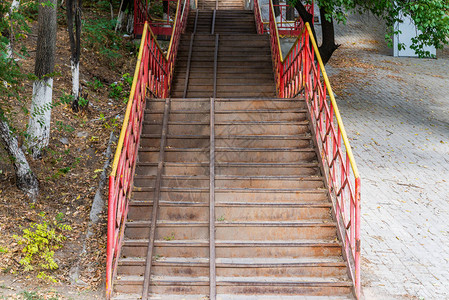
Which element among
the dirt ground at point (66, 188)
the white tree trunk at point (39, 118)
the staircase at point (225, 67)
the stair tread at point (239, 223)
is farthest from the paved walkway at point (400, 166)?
the white tree trunk at point (39, 118)

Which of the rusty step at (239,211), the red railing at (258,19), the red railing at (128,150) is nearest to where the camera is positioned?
the red railing at (128,150)

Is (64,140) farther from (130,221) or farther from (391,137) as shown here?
(391,137)

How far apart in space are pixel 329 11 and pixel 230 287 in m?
7.42

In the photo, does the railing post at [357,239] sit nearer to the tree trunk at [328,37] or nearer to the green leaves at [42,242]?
the green leaves at [42,242]

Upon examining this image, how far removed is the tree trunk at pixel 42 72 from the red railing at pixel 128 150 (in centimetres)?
160

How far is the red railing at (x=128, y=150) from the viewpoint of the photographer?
5023 mm

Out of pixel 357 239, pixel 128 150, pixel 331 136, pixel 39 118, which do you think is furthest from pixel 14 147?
pixel 357 239

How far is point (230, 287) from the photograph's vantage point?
524cm

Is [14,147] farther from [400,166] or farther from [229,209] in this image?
[400,166]

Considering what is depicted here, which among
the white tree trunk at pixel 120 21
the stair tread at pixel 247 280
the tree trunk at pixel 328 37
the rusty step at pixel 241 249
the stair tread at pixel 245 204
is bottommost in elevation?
the stair tread at pixel 247 280

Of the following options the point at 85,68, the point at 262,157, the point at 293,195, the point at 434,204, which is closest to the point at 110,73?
the point at 85,68

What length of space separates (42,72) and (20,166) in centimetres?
184

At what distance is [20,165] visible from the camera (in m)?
6.88

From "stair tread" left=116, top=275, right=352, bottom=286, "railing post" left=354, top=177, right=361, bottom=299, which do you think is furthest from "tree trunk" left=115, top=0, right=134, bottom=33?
"railing post" left=354, top=177, right=361, bottom=299
